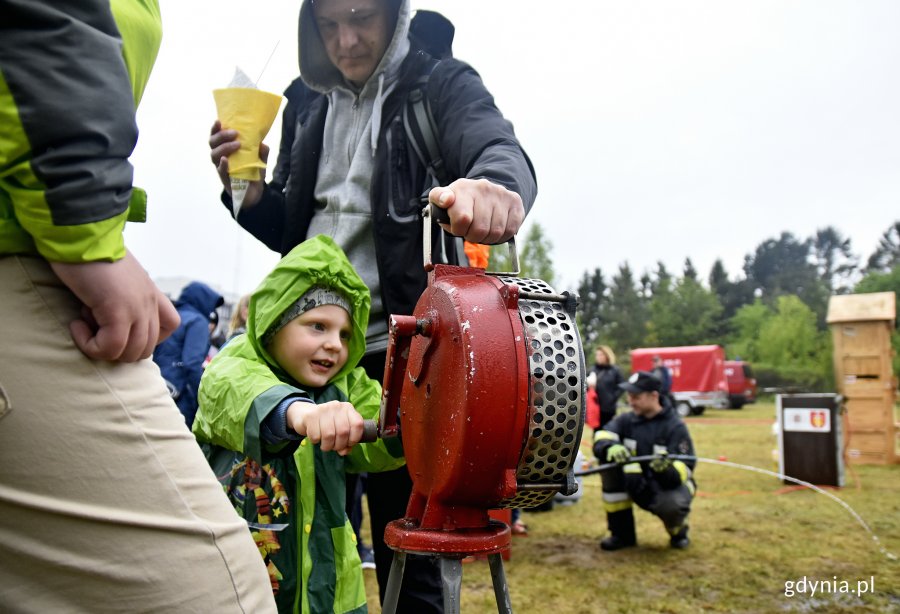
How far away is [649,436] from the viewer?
238 inches

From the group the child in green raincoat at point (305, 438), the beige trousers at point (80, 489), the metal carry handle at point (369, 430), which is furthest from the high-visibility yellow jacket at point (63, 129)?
the child in green raincoat at point (305, 438)

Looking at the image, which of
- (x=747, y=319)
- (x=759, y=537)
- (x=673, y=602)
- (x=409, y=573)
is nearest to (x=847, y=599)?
(x=673, y=602)

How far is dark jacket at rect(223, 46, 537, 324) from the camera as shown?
1912 mm

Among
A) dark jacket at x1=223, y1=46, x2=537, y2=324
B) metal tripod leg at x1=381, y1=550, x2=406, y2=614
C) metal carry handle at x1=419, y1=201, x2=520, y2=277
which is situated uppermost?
dark jacket at x1=223, y1=46, x2=537, y2=324

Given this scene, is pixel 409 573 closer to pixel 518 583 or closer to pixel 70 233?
pixel 70 233

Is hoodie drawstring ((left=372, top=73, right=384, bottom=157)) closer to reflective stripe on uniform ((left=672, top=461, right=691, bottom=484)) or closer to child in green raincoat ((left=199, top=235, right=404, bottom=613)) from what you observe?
child in green raincoat ((left=199, top=235, right=404, bottom=613))

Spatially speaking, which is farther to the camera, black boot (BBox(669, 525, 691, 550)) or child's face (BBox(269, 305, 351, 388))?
black boot (BBox(669, 525, 691, 550))

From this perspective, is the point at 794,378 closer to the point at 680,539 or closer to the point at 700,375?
the point at 700,375

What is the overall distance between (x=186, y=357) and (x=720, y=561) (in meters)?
4.14

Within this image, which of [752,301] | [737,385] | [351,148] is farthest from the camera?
[752,301]

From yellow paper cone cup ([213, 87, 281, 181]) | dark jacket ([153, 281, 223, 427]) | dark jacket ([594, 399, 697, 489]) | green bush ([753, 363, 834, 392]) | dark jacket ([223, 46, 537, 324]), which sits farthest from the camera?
green bush ([753, 363, 834, 392])

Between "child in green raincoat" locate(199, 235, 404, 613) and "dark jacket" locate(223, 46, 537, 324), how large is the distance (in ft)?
0.55

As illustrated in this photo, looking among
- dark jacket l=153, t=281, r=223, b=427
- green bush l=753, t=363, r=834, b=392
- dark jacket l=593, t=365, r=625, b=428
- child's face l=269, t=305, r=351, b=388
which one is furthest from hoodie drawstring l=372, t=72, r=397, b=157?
green bush l=753, t=363, r=834, b=392

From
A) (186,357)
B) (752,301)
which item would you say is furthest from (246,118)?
(752,301)
